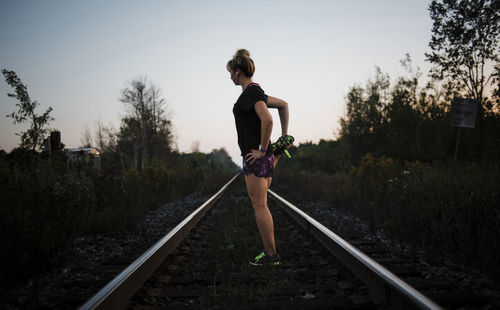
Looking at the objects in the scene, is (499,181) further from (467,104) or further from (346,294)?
(467,104)

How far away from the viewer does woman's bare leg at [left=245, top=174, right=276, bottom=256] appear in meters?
2.86

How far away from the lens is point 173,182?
12.4 metres

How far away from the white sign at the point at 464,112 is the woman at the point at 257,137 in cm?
676

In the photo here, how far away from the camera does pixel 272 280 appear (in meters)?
2.52

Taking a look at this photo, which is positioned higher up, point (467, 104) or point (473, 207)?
point (467, 104)

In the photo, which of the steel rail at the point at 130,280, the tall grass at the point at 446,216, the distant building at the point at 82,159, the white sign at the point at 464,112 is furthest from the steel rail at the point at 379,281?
the white sign at the point at 464,112

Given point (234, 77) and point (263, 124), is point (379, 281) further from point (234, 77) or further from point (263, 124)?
point (234, 77)

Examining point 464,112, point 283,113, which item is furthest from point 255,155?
point 464,112

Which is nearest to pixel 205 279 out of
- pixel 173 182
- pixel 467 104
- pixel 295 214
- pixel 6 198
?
pixel 6 198

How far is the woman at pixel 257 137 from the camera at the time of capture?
2650 millimetres

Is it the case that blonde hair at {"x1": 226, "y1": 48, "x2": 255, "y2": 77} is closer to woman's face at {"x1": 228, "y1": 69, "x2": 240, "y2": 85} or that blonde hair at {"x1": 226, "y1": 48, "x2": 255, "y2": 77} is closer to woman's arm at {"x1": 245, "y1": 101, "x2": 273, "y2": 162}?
woman's face at {"x1": 228, "y1": 69, "x2": 240, "y2": 85}

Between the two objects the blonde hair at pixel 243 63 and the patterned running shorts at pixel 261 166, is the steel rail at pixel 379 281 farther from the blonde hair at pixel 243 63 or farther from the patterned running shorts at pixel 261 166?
the blonde hair at pixel 243 63

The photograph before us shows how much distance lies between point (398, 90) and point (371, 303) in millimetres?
21583

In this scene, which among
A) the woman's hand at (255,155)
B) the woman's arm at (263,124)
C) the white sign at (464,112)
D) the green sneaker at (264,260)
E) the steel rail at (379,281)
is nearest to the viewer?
the steel rail at (379,281)
